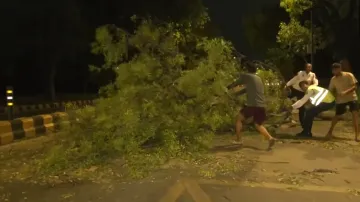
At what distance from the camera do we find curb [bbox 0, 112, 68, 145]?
10500 millimetres

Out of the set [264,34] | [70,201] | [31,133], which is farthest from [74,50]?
[70,201]

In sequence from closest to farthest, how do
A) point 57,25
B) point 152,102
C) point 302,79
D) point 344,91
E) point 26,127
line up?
point 152,102 → point 344,91 → point 302,79 → point 26,127 → point 57,25

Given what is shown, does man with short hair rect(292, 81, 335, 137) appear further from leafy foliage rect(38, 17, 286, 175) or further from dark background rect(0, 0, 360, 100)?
dark background rect(0, 0, 360, 100)

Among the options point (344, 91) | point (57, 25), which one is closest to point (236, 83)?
point (344, 91)

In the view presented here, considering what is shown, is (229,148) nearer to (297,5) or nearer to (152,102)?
(152,102)

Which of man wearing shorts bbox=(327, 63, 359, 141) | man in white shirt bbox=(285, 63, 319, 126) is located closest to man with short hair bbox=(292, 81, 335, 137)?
man wearing shorts bbox=(327, 63, 359, 141)

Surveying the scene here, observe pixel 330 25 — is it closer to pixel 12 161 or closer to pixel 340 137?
pixel 340 137

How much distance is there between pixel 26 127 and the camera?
37.9ft

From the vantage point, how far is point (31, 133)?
11594 millimetres

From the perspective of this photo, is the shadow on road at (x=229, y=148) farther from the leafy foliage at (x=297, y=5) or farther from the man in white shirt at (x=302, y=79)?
the leafy foliage at (x=297, y=5)

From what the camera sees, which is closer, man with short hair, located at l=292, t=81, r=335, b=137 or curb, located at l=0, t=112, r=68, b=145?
man with short hair, located at l=292, t=81, r=335, b=137


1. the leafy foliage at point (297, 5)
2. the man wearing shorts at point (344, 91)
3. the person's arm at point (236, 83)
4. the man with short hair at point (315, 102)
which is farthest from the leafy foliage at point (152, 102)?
the leafy foliage at point (297, 5)

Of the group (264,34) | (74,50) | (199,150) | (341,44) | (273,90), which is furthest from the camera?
(264,34)

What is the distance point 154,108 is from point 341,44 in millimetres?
17112
